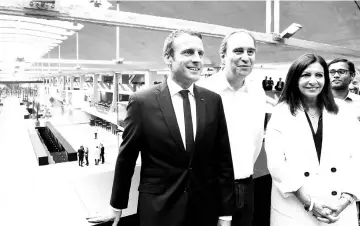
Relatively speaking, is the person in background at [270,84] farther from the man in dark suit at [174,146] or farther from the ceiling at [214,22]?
the man in dark suit at [174,146]

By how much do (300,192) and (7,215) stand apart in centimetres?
187

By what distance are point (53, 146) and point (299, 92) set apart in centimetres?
775

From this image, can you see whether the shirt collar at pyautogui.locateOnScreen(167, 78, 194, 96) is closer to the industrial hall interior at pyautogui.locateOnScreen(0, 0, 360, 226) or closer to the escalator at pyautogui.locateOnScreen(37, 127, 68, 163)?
the industrial hall interior at pyautogui.locateOnScreen(0, 0, 360, 226)

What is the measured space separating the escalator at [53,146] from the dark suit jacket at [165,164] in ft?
13.7

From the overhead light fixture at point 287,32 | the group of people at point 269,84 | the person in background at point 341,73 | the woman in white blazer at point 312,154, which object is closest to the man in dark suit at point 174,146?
the woman in white blazer at point 312,154

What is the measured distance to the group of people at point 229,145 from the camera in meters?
1.20

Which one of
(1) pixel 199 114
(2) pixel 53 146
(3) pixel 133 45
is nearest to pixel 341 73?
(1) pixel 199 114

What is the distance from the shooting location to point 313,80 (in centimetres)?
150

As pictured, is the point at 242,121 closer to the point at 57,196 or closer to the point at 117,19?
the point at 117,19

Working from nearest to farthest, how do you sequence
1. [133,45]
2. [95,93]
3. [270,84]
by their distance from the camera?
1. [133,45]
2. [270,84]
3. [95,93]

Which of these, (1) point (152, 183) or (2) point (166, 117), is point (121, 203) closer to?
(1) point (152, 183)

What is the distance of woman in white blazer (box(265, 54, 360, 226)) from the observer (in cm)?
144

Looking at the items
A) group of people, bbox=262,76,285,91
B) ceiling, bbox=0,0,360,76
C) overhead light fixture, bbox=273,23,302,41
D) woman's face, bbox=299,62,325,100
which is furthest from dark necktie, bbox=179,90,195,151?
group of people, bbox=262,76,285,91

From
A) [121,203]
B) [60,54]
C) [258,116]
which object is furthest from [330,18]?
[60,54]
